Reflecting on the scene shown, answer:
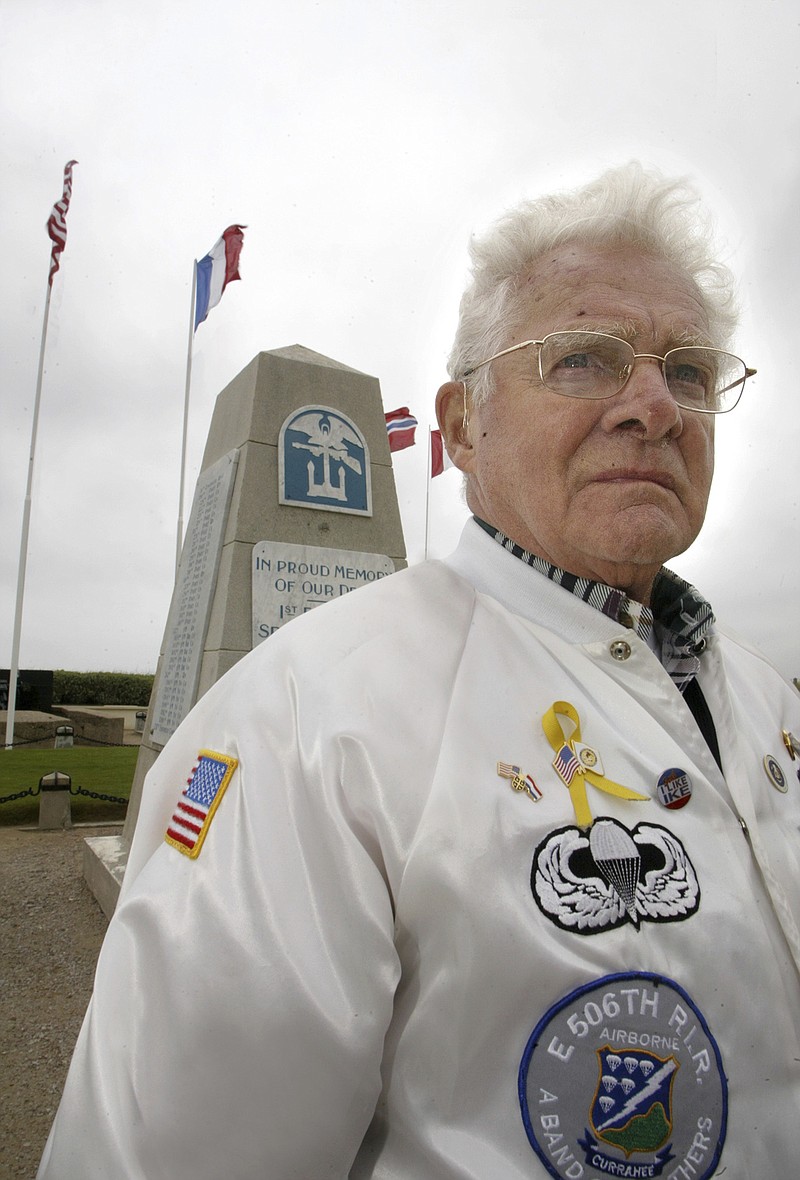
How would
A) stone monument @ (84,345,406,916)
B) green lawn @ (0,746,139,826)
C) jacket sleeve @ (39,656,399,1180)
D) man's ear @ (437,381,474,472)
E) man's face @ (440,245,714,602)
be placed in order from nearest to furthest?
jacket sleeve @ (39,656,399,1180) → man's face @ (440,245,714,602) → man's ear @ (437,381,474,472) → stone monument @ (84,345,406,916) → green lawn @ (0,746,139,826)

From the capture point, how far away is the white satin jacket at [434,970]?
83 cm

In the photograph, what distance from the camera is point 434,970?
34.9 inches

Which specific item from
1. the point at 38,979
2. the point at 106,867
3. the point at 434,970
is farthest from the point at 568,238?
the point at 106,867

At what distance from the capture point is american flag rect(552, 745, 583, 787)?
1.01 m

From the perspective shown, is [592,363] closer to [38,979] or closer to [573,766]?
[573,766]

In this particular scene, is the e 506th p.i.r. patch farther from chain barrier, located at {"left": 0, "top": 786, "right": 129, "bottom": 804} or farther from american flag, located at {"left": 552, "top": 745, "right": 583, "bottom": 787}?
chain barrier, located at {"left": 0, "top": 786, "right": 129, "bottom": 804}

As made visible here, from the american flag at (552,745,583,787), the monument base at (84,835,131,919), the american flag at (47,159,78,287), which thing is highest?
the american flag at (47,159,78,287)

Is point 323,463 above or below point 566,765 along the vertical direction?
above

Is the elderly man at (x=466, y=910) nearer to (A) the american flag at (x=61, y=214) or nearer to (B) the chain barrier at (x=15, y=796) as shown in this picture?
(B) the chain barrier at (x=15, y=796)

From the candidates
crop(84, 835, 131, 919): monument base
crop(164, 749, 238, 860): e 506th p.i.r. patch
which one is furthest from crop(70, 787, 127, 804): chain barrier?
crop(164, 749, 238, 860): e 506th p.i.r. patch

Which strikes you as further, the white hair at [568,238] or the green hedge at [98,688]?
the green hedge at [98,688]

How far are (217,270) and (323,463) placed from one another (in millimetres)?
6978

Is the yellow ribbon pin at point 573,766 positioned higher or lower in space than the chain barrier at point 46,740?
higher

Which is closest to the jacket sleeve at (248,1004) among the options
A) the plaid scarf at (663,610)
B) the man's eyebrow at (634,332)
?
the plaid scarf at (663,610)
